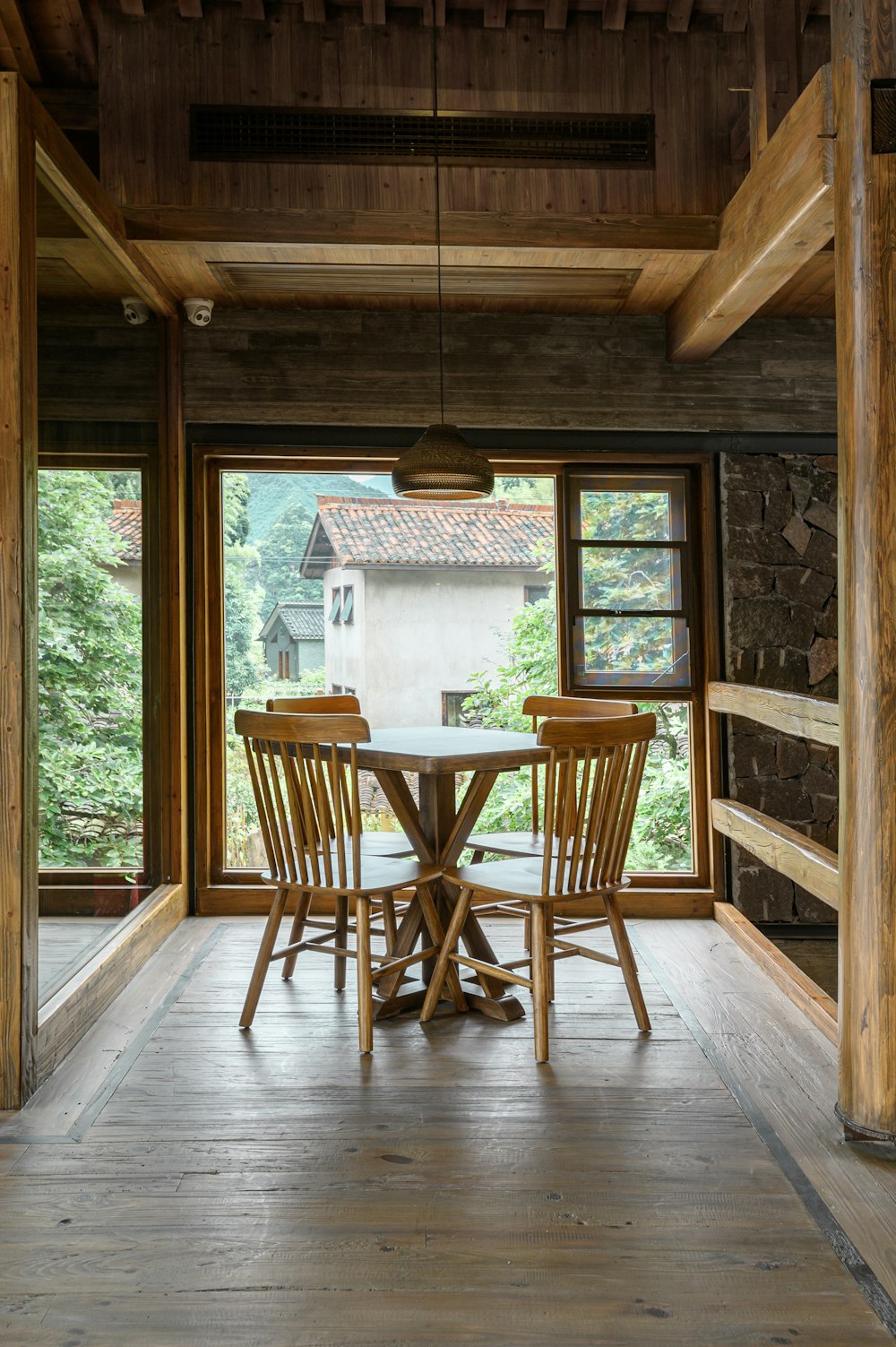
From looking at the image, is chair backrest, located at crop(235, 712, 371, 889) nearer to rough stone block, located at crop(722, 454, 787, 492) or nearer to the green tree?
the green tree

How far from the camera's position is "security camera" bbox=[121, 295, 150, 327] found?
4.11m

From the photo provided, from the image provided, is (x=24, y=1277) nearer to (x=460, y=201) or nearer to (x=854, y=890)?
(x=854, y=890)

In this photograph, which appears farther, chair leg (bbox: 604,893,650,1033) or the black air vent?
the black air vent

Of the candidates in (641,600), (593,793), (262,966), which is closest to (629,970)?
(593,793)

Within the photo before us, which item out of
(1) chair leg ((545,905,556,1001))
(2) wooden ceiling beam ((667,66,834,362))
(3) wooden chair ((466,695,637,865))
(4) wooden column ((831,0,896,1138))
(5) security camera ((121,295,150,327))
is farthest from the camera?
(5) security camera ((121,295,150,327))

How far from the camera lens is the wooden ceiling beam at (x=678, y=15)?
3.91 m

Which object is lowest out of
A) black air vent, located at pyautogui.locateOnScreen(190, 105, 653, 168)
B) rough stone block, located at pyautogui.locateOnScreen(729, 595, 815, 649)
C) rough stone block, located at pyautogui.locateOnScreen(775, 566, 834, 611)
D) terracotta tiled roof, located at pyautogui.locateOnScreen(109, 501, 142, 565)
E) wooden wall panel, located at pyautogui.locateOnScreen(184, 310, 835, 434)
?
rough stone block, located at pyautogui.locateOnScreen(729, 595, 815, 649)

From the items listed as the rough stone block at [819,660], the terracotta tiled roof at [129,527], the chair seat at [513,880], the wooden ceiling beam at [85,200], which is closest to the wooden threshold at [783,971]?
the chair seat at [513,880]

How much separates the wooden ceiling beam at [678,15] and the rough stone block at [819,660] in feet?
8.38

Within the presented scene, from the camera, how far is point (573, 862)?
311 cm

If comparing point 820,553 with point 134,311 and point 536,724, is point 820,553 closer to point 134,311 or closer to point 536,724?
point 536,724

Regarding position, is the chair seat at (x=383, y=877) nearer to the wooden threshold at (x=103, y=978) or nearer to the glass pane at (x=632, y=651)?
the wooden threshold at (x=103, y=978)

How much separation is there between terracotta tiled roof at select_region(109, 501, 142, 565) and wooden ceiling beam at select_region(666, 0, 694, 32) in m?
2.62

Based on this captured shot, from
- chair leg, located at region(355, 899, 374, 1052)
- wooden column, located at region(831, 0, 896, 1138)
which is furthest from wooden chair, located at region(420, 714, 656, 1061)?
wooden column, located at region(831, 0, 896, 1138)
